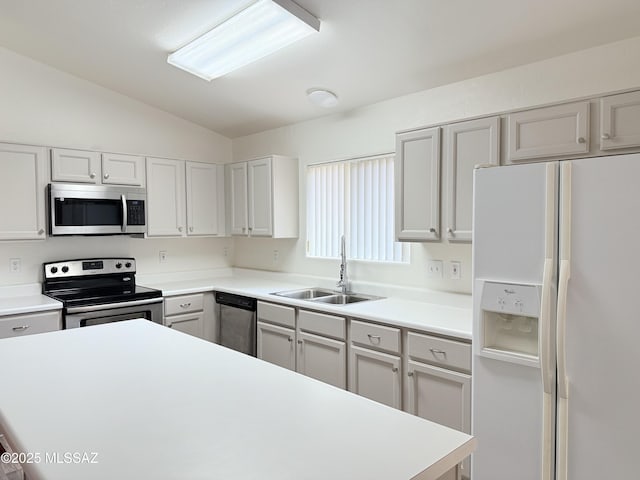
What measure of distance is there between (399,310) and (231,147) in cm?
289

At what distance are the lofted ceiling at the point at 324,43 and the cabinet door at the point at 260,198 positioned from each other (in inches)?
19.1

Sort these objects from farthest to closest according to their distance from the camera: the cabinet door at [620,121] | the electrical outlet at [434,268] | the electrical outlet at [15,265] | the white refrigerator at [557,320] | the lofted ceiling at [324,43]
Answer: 1. the electrical outlet at [15,265]
2. the electrical outlet at [434,268]
3. the lofted ceiling at [324,43]
4. the cabinet door at [620,121]
5. the white refrigerator at [557,320]

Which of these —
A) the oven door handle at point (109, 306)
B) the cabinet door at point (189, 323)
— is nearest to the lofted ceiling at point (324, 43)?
the oven door handle at point (109, 306)

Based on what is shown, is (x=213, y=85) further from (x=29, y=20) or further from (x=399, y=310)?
(x=399, y=310)

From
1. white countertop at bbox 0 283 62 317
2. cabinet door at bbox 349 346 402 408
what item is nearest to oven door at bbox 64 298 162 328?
white countertop at bbox 0 283 62 317

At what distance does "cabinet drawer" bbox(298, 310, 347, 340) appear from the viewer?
279 centimetres

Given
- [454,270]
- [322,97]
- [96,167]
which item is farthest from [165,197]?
[454,270]

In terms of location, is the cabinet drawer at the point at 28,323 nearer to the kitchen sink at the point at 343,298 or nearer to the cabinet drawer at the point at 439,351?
the kitchen sink at the point at 343,298

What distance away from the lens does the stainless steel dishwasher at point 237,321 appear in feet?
11.5

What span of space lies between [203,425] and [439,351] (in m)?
1.52

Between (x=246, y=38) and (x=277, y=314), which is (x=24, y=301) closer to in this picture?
(x=277, y=314)

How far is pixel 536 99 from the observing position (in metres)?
2.49

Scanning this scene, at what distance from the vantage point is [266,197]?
3.90 m

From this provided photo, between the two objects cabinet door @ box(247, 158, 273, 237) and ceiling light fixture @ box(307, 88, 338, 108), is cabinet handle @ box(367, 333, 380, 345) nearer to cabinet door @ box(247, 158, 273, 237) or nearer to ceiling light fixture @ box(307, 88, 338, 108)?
cabinet door @ box(247, 158, 273, 237)
